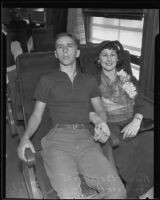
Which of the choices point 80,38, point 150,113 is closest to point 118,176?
point 150,113

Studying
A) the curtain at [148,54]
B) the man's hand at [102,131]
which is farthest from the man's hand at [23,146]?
the curtain at [148,54]

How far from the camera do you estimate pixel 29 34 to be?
118 cm

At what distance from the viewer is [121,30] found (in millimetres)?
1080

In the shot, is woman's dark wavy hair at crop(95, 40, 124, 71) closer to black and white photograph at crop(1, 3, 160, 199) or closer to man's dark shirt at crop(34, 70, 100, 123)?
black and white photograph at crop(1, 3, 160, 199)

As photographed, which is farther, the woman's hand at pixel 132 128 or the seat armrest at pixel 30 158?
the woman's hand at pixel 132 128

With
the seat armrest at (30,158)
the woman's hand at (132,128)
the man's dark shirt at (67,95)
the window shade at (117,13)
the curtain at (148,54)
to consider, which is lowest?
the seat armrest at (30,158)

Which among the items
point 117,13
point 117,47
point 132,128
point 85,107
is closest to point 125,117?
point 132,128

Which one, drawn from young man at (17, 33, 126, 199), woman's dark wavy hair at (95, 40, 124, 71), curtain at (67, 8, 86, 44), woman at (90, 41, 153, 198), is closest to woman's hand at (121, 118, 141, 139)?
woman at (90, 41, 153, 198)

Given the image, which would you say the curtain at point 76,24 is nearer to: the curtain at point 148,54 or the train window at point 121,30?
the train window at point 121,30

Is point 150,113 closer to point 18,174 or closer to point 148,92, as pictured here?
point 148,92

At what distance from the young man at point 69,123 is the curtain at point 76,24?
31mm

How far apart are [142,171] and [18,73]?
689mm

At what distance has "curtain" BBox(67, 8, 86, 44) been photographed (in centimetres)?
105

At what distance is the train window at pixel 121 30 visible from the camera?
1048mm
